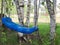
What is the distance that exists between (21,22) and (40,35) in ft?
8.39

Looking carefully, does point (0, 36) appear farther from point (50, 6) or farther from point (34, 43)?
point (50, 6)

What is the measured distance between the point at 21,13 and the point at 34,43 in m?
2.20

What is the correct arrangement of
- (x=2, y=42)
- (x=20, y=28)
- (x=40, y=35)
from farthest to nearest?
(x=40, y=35)
(x=2, y=42)
(x=20, y=28)

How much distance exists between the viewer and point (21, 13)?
8.02 meters

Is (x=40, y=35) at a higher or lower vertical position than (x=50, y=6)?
lower

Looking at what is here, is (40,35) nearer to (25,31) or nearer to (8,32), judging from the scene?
(8,32)

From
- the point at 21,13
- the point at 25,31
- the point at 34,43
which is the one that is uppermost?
the point at 21,13

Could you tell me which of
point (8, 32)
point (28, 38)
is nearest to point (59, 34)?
point (28, 38)

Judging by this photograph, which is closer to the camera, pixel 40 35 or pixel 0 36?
pixel 0 36

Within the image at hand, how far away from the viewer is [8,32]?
1090 cm

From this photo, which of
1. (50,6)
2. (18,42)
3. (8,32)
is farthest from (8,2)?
(50,6)

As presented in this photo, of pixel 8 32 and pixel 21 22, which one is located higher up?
pixel 21 22

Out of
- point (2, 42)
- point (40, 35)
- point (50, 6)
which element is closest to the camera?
point (50, 6)

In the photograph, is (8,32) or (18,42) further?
(8,32)
